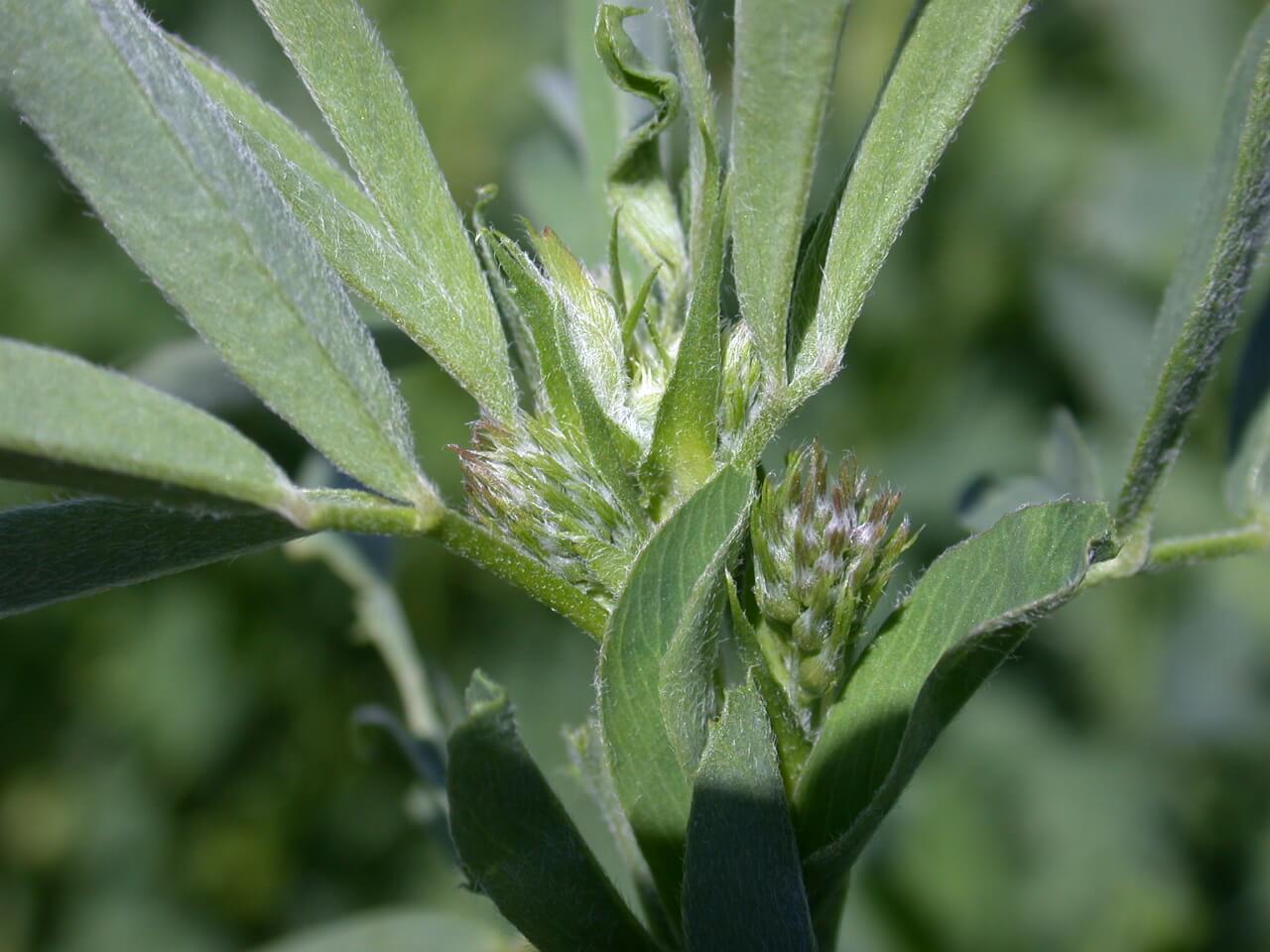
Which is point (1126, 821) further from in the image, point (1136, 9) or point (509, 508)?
point (509, 508)

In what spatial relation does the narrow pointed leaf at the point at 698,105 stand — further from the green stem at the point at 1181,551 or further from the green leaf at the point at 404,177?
the green stem at the point at 1181,551

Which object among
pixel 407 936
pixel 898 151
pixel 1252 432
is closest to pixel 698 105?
pixel 898 151

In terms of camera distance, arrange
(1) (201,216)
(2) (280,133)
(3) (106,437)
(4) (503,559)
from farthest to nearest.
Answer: (2) (280,133) < (4) (503,559) < (1) (201,216) < (3) (106,437)

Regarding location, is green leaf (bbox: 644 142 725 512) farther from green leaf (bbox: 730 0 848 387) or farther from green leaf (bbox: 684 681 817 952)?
green leaf (bbox: 684 681 817 952)

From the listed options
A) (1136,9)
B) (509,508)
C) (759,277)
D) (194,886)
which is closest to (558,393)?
(509,508)

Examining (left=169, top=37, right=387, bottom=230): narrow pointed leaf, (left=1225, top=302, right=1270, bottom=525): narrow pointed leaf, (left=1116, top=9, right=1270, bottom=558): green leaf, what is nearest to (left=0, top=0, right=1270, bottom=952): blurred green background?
(left=1225, top=302, right=1270, bottom=525): narrow pointed leaf

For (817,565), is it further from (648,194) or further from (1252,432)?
(1252,432)
